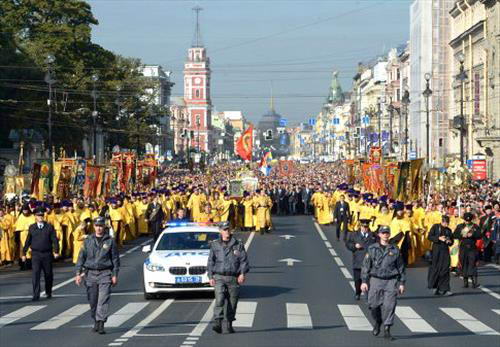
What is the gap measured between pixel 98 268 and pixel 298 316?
11.8ft

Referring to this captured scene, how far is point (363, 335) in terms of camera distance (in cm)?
1627

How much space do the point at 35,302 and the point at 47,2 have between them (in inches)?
2261

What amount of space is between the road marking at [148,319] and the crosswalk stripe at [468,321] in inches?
184

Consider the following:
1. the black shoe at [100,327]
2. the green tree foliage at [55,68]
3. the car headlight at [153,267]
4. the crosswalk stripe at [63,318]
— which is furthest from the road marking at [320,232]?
the black shoe at [100,327]

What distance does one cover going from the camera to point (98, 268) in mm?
16719

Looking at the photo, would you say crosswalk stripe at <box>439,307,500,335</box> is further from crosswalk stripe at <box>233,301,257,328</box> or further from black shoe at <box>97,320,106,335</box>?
black shoe at <box>97,320,106,335</box>

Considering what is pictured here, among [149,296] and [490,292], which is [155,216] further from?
[149,296]

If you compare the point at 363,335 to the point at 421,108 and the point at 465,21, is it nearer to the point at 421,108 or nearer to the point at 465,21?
the point at 465,21

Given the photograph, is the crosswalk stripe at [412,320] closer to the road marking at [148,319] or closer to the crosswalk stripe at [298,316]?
the crosswalk stripe at [298,316]

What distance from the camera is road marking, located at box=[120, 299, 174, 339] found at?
1647 centimetres

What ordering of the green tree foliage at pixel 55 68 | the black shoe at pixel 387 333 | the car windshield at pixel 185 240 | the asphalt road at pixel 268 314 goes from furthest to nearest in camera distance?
1. the green tree foliage at pixel 55 68
2. the car windshield at pixel 185 240
3. the asphalt road at pixel 268 314
4. the black shoe at pixel 387 333

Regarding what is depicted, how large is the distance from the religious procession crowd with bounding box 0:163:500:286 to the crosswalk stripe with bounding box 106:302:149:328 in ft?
10.8

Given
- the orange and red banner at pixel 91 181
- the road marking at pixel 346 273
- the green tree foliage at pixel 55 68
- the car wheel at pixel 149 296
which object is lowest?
the road marking at pixel 346 273

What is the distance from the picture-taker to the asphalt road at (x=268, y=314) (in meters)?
15.8
